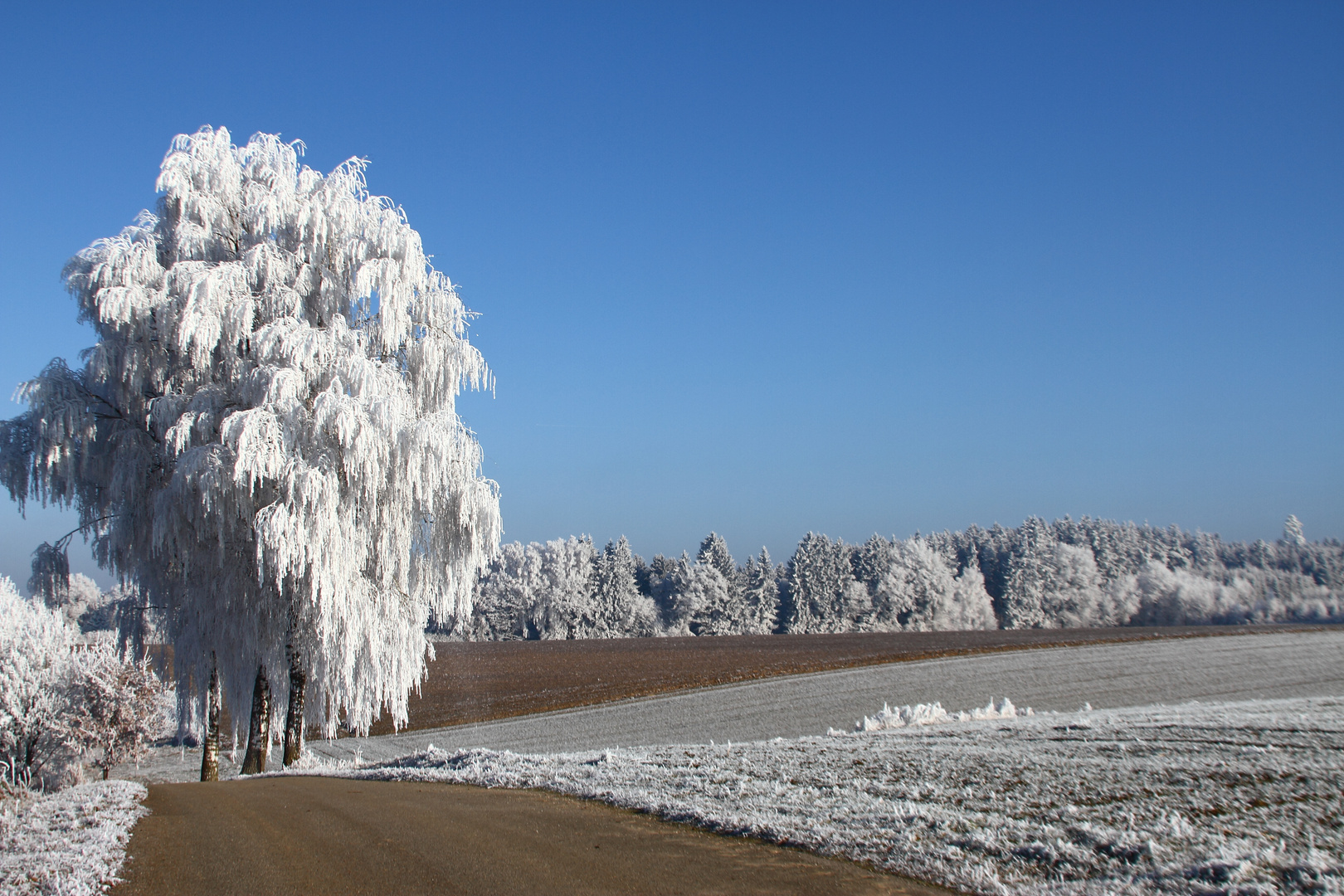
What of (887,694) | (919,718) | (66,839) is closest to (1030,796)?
(66,839)

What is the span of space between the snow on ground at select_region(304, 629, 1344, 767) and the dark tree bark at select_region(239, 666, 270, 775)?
25.8ft

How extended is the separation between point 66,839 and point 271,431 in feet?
26.1

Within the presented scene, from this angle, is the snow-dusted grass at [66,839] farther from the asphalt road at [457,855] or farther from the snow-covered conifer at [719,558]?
Answer: the snow-covered conifer at [719,558]

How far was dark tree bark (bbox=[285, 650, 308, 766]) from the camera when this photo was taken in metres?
16.0

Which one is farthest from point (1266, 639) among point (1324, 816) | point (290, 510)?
point (290, 510)

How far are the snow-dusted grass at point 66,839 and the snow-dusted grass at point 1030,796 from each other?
12.7 feet

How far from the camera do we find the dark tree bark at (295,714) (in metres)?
16.0

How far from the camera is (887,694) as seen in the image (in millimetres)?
31750

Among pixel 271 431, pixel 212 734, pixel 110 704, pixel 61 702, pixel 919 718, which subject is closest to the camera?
pixel 271 431

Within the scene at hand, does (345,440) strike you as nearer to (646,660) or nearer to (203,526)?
(203,526)

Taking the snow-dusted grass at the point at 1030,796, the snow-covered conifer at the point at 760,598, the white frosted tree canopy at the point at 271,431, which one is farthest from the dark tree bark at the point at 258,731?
the snow-covered conifer at the point at 760,598

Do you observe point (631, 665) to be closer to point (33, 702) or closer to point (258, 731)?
point (258, 731)

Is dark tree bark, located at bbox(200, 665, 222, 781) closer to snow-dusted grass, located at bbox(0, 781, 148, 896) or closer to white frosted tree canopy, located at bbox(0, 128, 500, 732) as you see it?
white frosted tree canopy, located at bbox(0, 128, 500, 732)

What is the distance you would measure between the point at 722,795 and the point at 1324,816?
5.14 m
